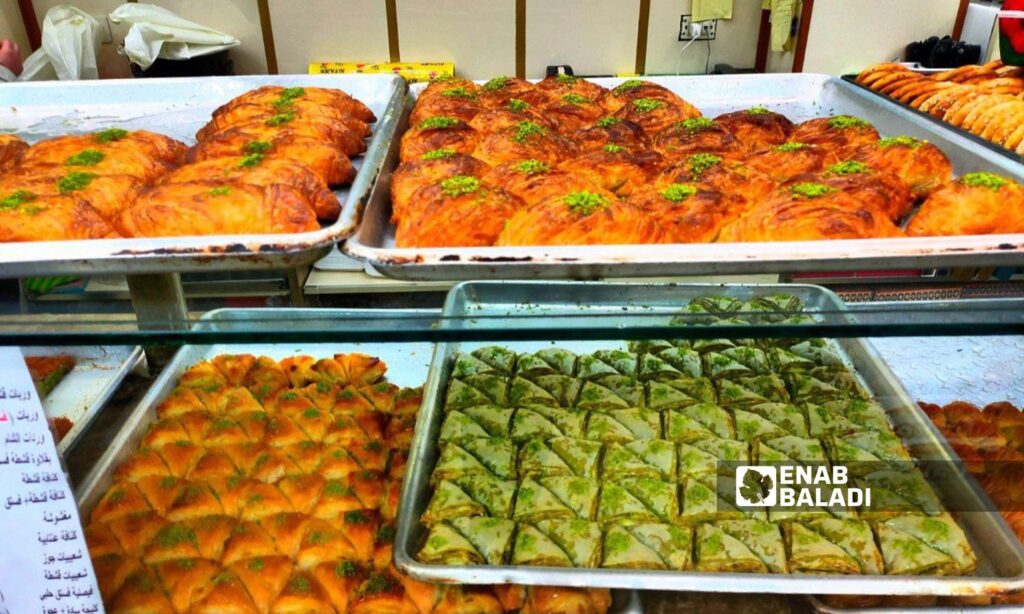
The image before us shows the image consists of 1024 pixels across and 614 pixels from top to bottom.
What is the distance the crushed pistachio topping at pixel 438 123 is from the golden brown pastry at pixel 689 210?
0.72 m

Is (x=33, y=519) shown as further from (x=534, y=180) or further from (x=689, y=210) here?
(x=689, y=210)

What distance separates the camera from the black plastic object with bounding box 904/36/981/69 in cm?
493

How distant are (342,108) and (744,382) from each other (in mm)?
1562

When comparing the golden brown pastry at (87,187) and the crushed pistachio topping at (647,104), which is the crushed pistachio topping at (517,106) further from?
the golden brown pastry at (87,187)

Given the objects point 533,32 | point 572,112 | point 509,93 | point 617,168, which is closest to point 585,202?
point 617,168

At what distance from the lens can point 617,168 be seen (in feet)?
6.67

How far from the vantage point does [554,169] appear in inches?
76.3

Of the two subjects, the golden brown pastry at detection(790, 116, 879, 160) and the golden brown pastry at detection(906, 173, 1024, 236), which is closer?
the golden brown pastry at detection(906, 173, 1024, 236)

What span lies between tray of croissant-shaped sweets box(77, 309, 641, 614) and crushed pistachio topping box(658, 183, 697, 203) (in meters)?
0.89

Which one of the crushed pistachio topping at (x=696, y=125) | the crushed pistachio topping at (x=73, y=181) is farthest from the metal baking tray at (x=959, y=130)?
the crushed pistachio topping at (x=73, y=181)

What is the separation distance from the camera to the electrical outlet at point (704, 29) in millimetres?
5781

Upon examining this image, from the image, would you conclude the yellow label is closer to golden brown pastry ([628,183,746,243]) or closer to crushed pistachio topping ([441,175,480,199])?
crushed pistachio topping ([441,175,480,199])

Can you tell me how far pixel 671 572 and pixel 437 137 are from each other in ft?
4.56

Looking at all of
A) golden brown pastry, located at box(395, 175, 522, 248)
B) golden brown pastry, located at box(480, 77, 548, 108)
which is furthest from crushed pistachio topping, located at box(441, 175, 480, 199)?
golden brown pastry, located at box(480, 77, 548, 108)
